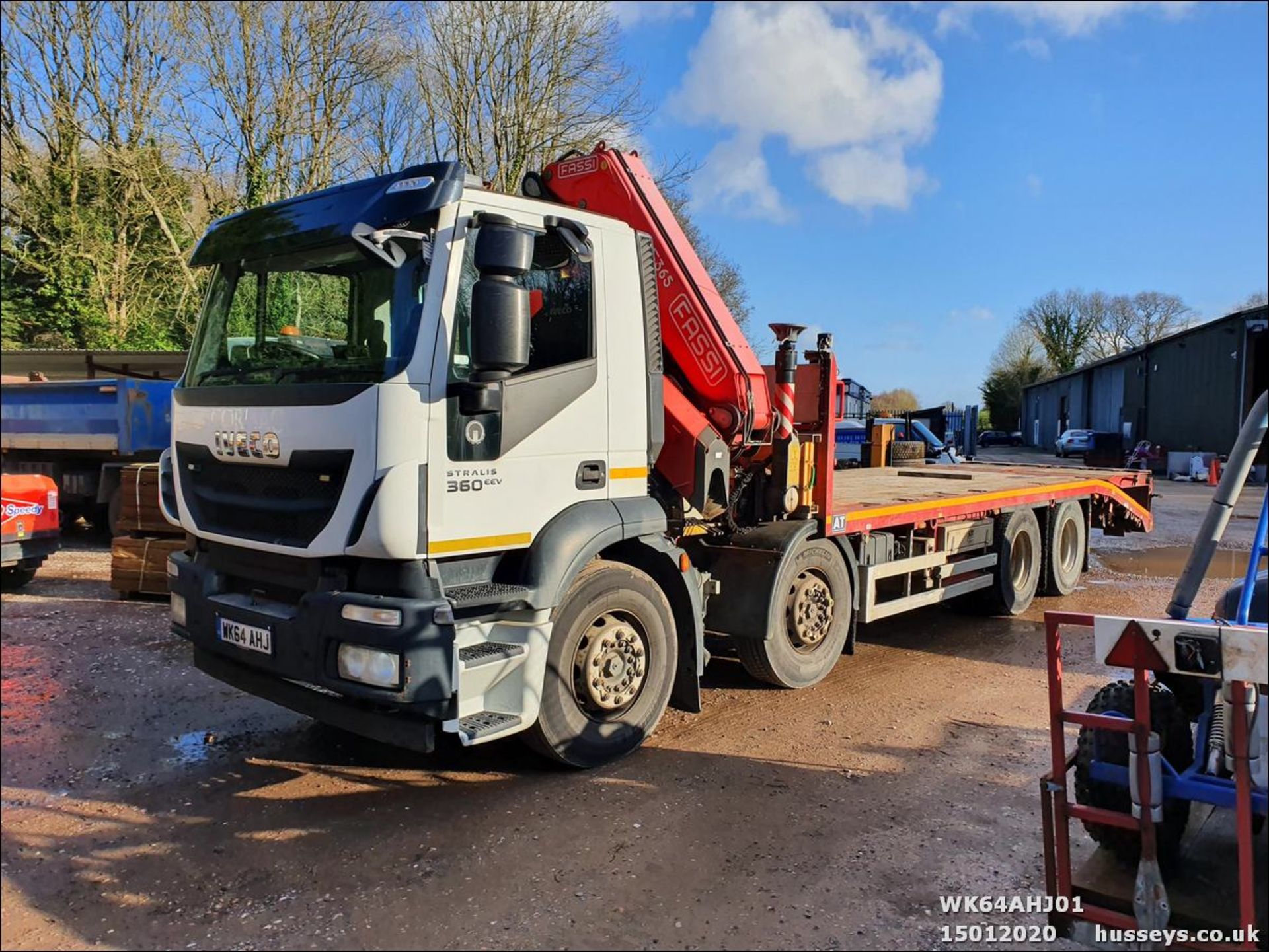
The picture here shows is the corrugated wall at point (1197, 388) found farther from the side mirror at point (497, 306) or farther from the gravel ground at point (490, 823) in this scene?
the side mirror at point (497, 306)

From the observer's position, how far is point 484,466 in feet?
12.5

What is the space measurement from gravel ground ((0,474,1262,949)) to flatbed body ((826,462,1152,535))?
1285 millimetres

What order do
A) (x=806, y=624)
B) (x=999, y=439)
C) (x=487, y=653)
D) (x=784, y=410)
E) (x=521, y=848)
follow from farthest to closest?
(x=999, y=439) → (x=806, y=624) → (x=784, y=410) → (x=487, y=653) → (x=521, y=848)

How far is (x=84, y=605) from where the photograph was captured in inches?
290

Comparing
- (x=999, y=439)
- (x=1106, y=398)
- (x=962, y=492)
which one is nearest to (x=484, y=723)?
(x=962, y=492)

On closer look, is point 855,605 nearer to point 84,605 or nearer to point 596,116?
point 84,605

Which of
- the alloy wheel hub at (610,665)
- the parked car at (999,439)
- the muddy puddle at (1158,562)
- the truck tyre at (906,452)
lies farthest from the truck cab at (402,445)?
the parked car at (999,439)

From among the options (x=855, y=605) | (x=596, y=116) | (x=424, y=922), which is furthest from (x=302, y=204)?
(x=596, y=116)

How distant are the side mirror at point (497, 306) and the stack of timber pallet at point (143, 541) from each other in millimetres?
5697

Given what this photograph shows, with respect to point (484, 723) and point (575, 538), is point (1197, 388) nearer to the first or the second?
point (575, 538)

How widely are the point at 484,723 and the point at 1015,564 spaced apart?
644cm

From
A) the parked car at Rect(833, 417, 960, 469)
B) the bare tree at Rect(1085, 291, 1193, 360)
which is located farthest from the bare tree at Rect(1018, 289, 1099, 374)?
the parked car at Rect(833, 417, 960, 469)

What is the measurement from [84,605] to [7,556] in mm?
6323

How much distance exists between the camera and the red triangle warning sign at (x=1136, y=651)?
264cm
